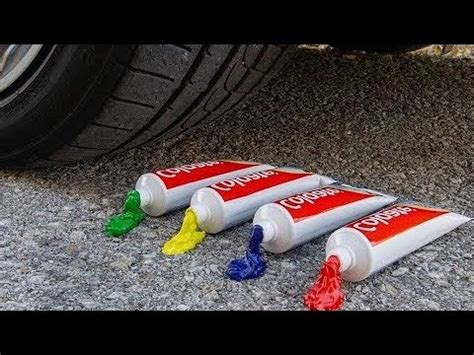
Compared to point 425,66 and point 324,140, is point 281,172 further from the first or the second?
point 425,66

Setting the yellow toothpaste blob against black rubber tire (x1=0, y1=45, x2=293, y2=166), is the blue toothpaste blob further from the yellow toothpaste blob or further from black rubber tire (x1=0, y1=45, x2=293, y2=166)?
black rubber tire (x1=0, y1=45, x2=293, y2=166)

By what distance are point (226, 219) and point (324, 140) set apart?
54 centimetres

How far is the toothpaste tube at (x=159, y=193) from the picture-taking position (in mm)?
1279

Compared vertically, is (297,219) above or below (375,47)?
below

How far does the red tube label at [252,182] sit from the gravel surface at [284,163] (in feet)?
0.23

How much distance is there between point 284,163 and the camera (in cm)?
159

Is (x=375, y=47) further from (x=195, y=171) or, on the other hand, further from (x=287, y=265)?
(x=287, y=265)

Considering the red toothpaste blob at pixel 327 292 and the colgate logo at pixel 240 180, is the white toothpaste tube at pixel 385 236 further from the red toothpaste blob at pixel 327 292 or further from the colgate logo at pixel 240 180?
the colgate logo at pixel 240 180

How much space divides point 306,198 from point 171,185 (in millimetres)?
248

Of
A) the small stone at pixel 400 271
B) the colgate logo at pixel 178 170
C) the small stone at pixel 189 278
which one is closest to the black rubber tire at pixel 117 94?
the colgate logo at pixel 178 170

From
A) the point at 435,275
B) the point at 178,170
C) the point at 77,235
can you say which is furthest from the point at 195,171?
the point at 435,275

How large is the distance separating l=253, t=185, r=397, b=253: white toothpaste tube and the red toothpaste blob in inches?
5.0
